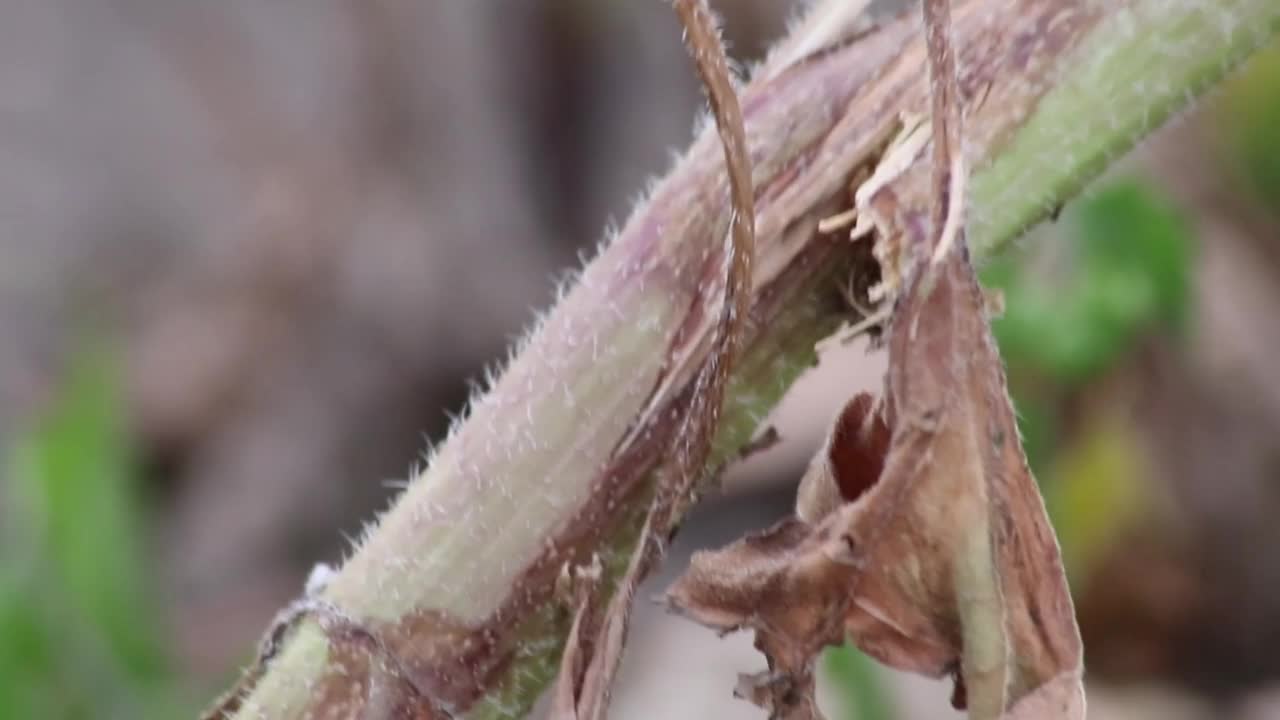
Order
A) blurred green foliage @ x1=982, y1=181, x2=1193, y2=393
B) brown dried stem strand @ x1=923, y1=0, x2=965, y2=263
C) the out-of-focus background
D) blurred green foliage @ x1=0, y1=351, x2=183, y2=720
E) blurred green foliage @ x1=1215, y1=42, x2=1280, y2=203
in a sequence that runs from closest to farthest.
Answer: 1. brown dried stem strand @ x1=923, y1=0, x2=965, y2=263
2. blurred green foliage @ x1=982, y1=181, x2=1193, y2=393
3. blurred green foliage @ x1=0, y1=351, x2=183, y2=720
4. the out-of-focus background
5. blurred green foliage @ x1=1215, y1=42, x2=1280, y2=203

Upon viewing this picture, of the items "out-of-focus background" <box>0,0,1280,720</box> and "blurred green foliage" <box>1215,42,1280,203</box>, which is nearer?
"out-of-focus background" <box>0,0,1280,720</box>

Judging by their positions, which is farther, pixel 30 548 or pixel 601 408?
pixel 30 548

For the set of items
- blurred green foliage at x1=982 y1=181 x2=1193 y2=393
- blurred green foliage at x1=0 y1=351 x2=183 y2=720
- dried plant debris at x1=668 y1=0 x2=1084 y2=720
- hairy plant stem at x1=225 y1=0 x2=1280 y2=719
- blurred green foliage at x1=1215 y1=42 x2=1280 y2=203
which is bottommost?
blurred green foliage at x1=1215 y1=42 x2=1280 y2=203

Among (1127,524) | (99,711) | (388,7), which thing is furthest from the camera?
(388,7)

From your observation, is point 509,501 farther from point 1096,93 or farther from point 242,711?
point 1096,93

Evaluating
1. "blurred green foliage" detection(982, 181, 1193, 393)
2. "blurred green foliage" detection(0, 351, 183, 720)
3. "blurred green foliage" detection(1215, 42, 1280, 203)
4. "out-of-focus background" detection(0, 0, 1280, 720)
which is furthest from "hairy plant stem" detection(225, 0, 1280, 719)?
"blurred green foliage" detection(1215, 42, 1280, 203)

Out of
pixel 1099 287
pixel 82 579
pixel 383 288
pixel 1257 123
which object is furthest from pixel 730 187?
pixel 383 288

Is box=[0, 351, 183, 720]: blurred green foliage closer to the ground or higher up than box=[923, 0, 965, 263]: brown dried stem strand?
closer to the ground

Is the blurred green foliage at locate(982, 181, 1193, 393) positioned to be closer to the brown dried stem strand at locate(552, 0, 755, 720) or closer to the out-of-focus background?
the out-of-focus background

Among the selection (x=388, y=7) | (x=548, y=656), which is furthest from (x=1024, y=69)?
(x=388, y=7)
